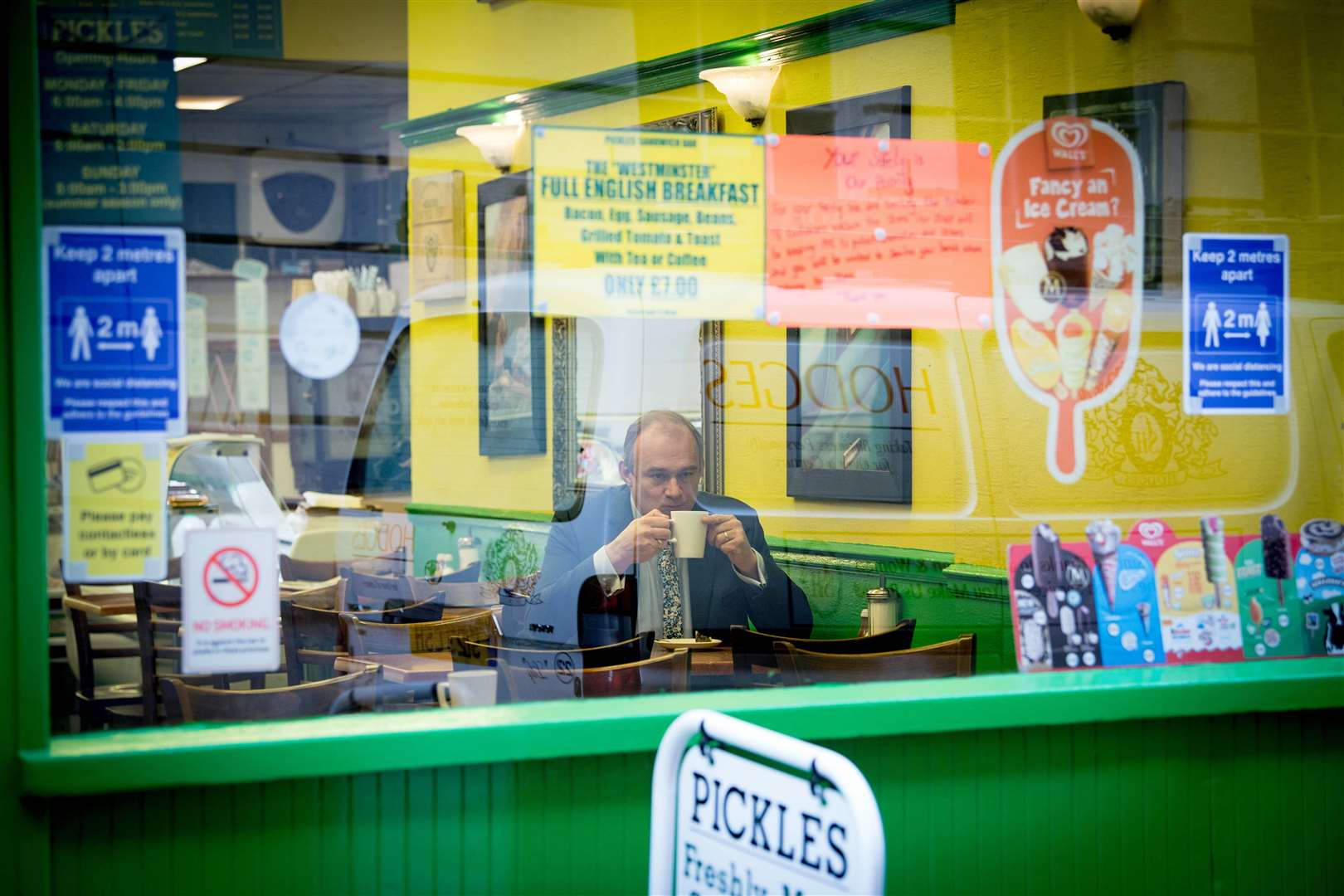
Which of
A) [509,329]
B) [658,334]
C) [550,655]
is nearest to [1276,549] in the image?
[550,655]

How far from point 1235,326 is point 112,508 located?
264 centimetres

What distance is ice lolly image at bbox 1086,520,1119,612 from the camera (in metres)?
3.29

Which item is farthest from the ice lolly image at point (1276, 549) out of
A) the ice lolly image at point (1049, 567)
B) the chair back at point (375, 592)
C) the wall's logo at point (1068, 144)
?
the chair back at point (375, 592)

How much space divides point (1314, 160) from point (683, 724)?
2.57m

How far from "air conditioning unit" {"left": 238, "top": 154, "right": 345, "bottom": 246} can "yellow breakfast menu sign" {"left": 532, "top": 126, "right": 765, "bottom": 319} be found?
49 centimetres

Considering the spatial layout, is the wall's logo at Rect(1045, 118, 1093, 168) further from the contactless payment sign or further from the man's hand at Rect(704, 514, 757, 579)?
the contactless payment sign

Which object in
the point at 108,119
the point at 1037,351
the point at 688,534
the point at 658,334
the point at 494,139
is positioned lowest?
the point at 688,534

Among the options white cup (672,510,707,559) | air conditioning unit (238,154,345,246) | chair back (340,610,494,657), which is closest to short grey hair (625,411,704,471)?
white cup (672,510,707,559)

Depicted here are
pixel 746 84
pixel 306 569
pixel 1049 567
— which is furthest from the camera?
pixel 746 84

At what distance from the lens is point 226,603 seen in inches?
102

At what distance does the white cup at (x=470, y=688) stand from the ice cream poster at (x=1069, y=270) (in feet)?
5.18

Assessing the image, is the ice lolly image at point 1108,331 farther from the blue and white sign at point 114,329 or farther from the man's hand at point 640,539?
the blue and white sign at point 114,329

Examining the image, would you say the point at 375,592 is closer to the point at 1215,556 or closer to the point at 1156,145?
the point at 1215,556

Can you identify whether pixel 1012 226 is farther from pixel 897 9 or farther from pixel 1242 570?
pixel 897 9
